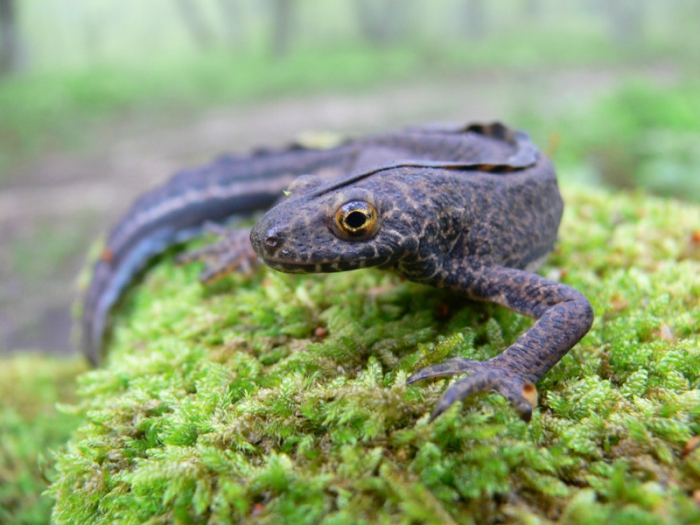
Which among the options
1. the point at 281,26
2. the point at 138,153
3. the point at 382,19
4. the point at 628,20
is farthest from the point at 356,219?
the point at 628,20

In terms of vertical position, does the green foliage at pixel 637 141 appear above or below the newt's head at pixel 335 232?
below

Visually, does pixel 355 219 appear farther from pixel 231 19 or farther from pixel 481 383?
pixel 231 19

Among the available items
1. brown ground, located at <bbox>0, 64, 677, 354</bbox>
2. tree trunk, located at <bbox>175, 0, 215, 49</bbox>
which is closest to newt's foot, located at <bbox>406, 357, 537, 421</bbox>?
brown ground, located at <bbox>0, 64, 677, 354</bbox>

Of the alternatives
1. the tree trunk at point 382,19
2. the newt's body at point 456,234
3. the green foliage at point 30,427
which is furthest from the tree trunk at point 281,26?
the newt's body at point 456,234

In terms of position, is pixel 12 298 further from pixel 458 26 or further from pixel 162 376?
pixel 458 26

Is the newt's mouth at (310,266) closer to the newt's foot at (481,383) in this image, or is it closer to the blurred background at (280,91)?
the newt's foot at (481,383)

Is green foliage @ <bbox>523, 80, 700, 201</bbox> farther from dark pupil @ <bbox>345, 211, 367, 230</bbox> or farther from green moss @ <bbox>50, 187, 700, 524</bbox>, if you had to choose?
dark pupil @ <bbox>345, 211, 367, 230</bbox>
